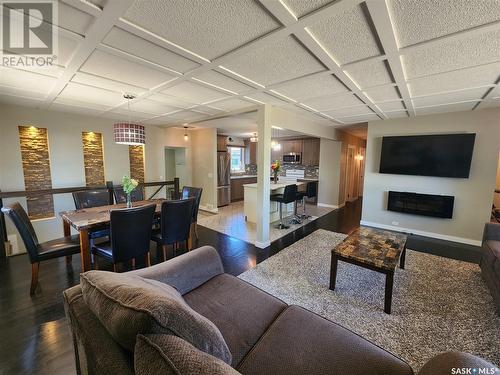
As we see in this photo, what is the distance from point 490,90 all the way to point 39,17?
4.65 meters

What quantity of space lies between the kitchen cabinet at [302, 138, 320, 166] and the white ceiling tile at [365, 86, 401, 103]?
4.31m

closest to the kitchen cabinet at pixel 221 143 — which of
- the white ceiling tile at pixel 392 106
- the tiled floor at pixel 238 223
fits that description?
the tiled floor at pixel 238 223

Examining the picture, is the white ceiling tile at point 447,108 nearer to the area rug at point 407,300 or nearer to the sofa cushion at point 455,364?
the area rug at point 407,300

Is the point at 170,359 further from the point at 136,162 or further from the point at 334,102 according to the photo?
the point at 136,162

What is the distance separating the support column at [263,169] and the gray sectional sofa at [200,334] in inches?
82.7

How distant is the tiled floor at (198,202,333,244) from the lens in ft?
14.5

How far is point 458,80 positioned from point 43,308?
5077mm

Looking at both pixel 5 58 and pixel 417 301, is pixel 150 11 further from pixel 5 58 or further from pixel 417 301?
pixel 417 301

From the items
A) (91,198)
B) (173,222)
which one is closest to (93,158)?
(91,198)

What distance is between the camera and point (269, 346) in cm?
116

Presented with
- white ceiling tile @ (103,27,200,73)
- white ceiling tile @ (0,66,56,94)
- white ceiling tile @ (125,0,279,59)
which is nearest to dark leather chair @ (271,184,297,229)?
white ceiling tile @ (103,27,200,73)

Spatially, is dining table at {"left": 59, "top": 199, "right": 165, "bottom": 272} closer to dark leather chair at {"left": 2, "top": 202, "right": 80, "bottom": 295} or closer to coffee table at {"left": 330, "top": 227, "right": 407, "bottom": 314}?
dark leather chair at {"left": 2, "top": 202, "right": 80, "bottom": 295}

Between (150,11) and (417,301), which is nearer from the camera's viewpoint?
(150,11)

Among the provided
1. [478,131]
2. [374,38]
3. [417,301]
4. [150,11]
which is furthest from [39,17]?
[478,131]
